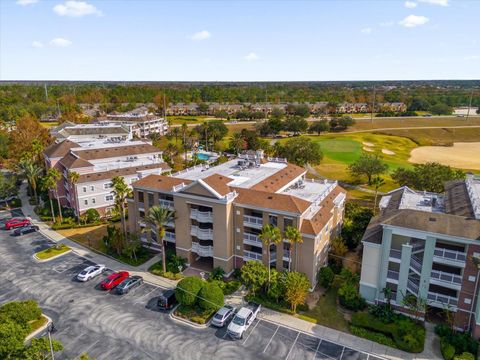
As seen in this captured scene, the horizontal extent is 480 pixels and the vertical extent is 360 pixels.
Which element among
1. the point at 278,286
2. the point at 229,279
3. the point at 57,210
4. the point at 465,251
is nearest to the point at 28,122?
the point at 57,210

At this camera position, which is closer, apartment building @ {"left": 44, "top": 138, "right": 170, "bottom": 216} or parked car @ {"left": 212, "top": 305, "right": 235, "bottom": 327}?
parked car @ {"left": 212, "top": 305, "right": 235, "bottom": 327}

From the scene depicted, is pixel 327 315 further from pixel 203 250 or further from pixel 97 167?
pixel 97 167

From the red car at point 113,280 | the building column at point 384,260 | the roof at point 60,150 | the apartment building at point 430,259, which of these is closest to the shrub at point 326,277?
the apartment building at point 430,259

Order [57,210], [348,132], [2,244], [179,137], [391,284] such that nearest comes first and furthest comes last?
1. [391,284]
2. [2,244]
3. [57,210]
4. [179,137]
5. [348,132]

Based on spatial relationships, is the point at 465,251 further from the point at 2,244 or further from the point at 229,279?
the point at 2,244

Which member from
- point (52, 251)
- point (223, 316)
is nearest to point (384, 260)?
point (223, 316)

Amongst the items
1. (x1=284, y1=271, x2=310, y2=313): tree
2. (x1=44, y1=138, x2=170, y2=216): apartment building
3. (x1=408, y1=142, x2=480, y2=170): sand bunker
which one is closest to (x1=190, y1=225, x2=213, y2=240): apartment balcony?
(x1=284, y1=271, x2=310, y2=313): tree

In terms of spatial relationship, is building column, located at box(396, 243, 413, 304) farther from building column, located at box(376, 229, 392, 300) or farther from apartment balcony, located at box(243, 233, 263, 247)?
apartment balcony, located at box(243, 233, 263, 247)
